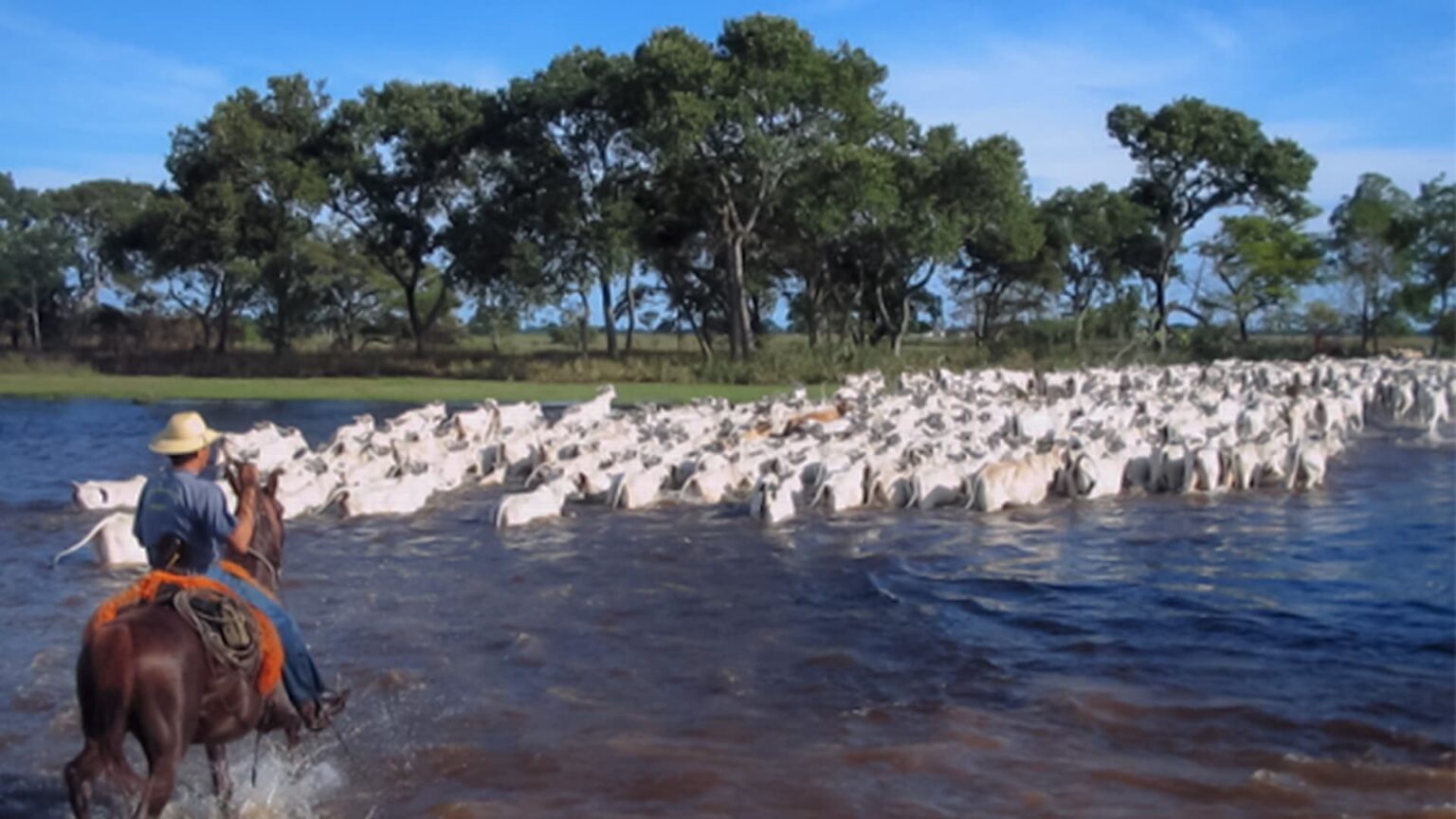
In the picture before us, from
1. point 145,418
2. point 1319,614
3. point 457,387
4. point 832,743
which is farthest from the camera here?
point 457,387

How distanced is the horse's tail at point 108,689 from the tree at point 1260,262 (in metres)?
43.3

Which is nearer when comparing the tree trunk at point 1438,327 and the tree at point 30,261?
the tree trunk at point 1438,327

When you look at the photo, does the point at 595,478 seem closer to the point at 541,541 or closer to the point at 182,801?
the point at 541,541

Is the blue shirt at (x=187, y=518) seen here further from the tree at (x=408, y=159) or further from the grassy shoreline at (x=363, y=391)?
the tree at (x=408, y=159)

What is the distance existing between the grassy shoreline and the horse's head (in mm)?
21822

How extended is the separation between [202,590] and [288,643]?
25.2 inches

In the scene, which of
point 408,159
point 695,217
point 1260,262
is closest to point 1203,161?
point 1260,262

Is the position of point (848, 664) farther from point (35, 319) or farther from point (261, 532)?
point (35, 319)

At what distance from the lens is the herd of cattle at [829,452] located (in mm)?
13766

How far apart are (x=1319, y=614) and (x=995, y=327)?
42.7 metres

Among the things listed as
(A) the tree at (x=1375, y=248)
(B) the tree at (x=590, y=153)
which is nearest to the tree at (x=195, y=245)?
(B) the tree at (x=590, y=153)

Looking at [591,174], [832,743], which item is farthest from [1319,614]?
[591,174]

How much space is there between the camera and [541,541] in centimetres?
1240

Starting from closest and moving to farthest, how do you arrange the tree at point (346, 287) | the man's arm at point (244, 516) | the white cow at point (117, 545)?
1. the man's arm at point (244, 516)
2. the white cow at point (117, 545)
3. the tree at point (346, 287)
